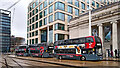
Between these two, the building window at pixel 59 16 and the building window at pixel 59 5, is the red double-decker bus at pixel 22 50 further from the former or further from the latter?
the building window at pixel 59 5

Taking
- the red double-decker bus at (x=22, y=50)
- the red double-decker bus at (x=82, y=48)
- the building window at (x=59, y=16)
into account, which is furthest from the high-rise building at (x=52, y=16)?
the red double-decker bus at (x=82, y=48)

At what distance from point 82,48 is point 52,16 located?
2528cm

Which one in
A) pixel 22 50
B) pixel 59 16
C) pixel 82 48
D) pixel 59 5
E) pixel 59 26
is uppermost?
pixel 59 5

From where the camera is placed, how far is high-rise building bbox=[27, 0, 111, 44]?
129 ft

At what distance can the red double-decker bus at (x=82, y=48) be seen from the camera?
17.0 meters

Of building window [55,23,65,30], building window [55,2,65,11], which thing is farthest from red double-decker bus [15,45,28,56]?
building window [55,2,65,11]

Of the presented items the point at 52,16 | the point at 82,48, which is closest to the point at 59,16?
the point at 52,16

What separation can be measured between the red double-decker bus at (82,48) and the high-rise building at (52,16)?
41.8 feet

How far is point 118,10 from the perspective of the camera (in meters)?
22.5

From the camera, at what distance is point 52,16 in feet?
136

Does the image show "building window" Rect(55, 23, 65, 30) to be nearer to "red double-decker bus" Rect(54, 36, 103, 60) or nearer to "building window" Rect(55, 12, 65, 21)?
"building window" Rect(55, 12, 65, 21)

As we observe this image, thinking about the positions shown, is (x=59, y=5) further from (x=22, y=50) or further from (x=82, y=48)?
(x=82, y=48)

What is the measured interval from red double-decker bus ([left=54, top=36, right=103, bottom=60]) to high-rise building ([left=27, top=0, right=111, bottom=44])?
1273 cm

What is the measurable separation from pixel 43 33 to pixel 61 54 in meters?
27.7
